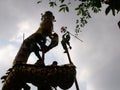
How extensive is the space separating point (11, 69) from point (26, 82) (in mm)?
616

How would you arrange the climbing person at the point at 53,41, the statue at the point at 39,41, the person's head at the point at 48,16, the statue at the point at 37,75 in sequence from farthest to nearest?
the person's head at the point at 48,16 → the climbing person at the point at 53,41 → the statue at the point at 39,41 → the statue at the point at 37,75

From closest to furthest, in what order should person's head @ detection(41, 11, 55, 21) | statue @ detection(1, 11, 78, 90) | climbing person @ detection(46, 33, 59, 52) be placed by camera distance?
statue @ detection(1, 11, 78, 90), climbing person @ detection(46, 33, 59, 52), person's head @ detection(41, 11, 55, 21)

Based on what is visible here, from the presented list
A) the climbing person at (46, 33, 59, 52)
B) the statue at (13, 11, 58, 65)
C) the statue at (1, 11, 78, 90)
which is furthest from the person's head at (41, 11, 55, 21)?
the statue at (1, 11, 78, 90)

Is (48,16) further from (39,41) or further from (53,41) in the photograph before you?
(39,41)

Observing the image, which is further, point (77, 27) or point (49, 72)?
point (77, 27)

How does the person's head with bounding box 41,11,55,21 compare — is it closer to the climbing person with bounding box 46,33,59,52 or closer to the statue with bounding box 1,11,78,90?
the climbing person with bounding box 46,33,59,52

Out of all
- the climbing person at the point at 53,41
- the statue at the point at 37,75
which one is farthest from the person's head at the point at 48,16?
the statue at the point at 37,75

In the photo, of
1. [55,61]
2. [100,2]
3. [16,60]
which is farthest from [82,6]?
[100,2]

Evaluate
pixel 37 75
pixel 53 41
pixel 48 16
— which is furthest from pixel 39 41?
pixel 37 75

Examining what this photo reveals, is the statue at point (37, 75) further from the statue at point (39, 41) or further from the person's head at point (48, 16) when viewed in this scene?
the person's head at point (48, 16)

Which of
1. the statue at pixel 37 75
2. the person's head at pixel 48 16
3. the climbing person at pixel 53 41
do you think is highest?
the person's head at pixel 48 16

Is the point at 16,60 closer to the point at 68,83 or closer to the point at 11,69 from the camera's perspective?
the point at 11,69

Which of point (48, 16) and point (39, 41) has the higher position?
point (48, 16)

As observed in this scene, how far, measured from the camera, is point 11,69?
28.9 ft
